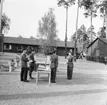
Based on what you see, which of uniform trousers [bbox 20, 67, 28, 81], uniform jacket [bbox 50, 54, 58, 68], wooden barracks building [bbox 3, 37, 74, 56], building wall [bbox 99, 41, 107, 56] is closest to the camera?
uniform trousers [bbox 20, 67, 28, 81]

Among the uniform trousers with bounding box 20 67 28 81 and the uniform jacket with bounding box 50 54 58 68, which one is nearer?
the uniform trousers with bounding box 20 67 28 81

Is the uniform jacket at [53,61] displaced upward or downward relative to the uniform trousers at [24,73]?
upward

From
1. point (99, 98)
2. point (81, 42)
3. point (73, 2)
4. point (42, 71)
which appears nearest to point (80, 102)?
point (99, 98)

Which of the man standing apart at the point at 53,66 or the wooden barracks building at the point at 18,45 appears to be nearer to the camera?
the man standing apart at the point at 53,66

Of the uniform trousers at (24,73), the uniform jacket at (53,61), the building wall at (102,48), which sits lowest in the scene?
the uniform trousers at (24,73)

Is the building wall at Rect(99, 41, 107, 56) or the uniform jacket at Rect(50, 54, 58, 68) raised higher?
the building wall at Rect(99, 41, 107, 56)

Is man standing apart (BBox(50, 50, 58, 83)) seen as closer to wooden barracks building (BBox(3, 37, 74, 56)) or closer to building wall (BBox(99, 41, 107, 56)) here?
building wall (BBox(99, 41, 107, 56))

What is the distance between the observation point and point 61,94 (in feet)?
23.8

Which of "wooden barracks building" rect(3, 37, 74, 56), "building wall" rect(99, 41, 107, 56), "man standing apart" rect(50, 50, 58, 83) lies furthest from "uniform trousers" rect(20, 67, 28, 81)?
"wooden barracks building" rect(3, 37, 74, 56)

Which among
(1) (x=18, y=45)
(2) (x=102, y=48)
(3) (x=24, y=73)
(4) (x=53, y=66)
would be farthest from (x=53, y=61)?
(1) (x=18, y=45)

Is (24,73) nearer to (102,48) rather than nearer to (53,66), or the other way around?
(53,66)

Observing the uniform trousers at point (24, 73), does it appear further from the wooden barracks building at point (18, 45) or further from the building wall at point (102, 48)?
the wooden barracks building at point (18, 45)

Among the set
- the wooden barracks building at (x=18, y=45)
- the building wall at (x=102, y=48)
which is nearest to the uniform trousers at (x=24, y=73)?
the building wall at (x=102, y=48)

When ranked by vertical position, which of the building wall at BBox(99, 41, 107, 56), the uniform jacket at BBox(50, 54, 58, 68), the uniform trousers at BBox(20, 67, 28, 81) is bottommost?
the uniform trousers at BBox(20, 67, 28, 81)
